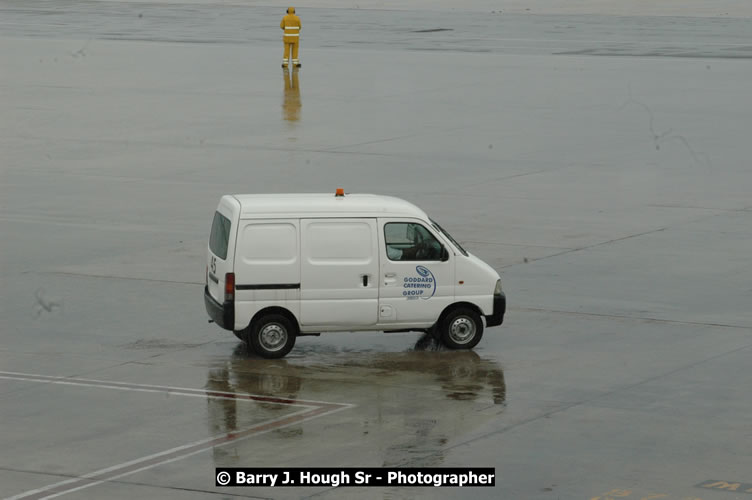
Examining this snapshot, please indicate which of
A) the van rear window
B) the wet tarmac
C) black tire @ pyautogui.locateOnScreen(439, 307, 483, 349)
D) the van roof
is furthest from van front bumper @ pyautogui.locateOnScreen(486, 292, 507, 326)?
the van rear window

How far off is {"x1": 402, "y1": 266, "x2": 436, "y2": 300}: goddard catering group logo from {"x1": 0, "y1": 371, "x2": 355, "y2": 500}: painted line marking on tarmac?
272cm

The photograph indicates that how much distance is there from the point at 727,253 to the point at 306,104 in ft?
70.3

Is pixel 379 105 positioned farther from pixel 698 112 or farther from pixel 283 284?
pixel 283 284

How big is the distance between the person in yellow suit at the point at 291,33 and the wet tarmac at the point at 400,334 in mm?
982

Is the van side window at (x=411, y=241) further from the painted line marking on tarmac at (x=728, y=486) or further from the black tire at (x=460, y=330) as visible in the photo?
the painted line marking on tarmac at (x=728, y=486)

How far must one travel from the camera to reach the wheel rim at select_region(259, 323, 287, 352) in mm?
17344

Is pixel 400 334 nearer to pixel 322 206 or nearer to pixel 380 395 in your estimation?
pixel 322 206

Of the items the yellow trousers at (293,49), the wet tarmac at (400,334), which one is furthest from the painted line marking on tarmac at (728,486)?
the yellow trousers at (293,49)

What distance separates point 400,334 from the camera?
18719mm

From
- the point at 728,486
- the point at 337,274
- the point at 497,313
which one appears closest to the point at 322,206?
the point at 337,274

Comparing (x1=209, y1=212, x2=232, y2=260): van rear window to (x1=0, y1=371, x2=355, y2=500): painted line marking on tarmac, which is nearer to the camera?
(x1=0, y1=371, x2=355, y2=500): painted line marking on tarmac

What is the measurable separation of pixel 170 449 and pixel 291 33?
3769cm

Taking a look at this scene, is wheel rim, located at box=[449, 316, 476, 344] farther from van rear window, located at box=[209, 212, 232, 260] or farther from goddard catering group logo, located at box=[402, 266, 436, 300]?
van rear window, located at box=[209, 212, 232, 260]

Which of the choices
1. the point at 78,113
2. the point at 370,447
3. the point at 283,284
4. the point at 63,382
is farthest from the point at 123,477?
the point at 78,113
